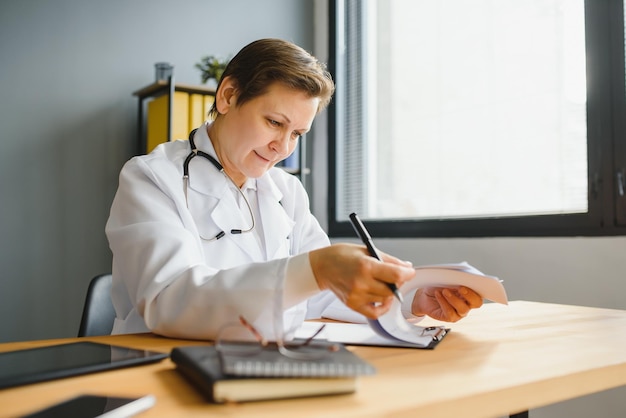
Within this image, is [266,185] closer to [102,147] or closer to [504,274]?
[504,274]

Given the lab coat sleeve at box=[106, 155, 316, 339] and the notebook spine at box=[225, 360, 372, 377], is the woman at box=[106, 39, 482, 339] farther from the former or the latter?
the notebook spine at box=[225, 360, 372, 377]

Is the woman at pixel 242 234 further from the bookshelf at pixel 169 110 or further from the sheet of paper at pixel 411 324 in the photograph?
the bookshelf at pixel 169 110

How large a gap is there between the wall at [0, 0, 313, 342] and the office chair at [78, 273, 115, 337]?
1109mm

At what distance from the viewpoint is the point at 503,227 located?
7.61ft

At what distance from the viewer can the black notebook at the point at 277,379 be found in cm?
56

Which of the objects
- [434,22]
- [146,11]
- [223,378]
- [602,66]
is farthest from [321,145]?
[223,378]

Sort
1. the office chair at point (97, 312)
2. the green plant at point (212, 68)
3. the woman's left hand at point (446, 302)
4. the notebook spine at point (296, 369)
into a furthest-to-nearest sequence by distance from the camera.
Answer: the green plant at point (212, 68) < the office chair at point (97, 312) < the woman's left hand at point (446, 302) < the notebook spine at point (296, 369)

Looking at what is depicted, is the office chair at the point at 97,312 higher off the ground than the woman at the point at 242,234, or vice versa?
the woman at the point at 242,234

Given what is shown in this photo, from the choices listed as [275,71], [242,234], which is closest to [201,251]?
[242,234]

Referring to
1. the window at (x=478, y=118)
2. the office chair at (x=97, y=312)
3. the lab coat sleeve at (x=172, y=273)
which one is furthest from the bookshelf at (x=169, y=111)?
the lab coat sleeve at (x=172, y=273)

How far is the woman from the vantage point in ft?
2.78

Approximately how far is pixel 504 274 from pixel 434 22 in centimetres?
126

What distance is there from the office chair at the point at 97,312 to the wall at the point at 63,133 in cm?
111

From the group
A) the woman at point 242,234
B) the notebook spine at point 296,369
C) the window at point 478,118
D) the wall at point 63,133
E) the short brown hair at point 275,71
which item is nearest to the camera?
the notebook spine at point 296,369
